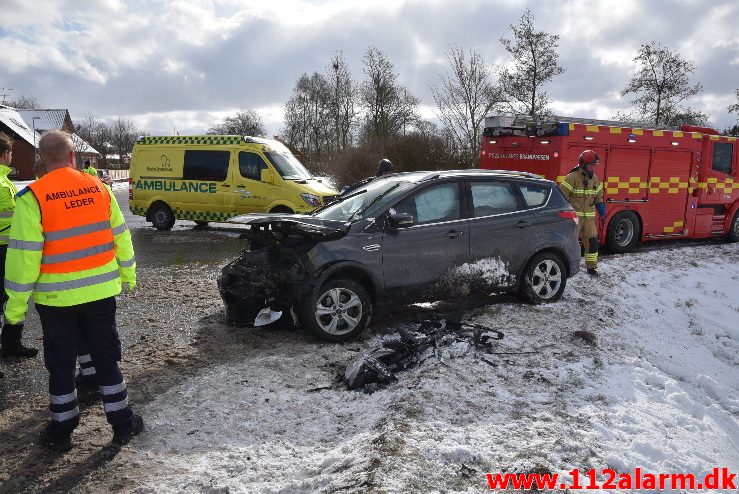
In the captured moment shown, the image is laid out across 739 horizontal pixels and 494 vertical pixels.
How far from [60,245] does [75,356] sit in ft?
2.32

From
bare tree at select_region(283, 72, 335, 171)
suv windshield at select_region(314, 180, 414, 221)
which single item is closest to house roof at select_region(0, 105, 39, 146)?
bare tree at select_region(283, 72, 335, 171)

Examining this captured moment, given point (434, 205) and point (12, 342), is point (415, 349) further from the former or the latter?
point (12, 342)

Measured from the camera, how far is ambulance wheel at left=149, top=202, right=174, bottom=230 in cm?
1395

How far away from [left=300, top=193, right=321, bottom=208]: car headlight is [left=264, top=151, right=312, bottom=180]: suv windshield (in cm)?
71

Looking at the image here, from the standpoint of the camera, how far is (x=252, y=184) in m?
12.5

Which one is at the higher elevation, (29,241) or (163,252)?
(29,241)

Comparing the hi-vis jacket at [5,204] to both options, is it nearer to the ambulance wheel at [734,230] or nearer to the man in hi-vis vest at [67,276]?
the man in hi-vis vest at [67,276]

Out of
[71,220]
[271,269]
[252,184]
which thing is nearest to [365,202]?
[271,269]

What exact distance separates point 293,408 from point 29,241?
2031mm

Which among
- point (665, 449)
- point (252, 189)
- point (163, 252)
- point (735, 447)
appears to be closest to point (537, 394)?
point (665, 449)

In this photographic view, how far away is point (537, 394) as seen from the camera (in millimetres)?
4297

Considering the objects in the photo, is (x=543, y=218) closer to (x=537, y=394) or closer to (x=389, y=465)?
(x=537, y=394)

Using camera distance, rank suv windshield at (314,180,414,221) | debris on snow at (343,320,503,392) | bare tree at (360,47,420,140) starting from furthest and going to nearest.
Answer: bare tree at (360,47,420,140)
suv windshield at (314,180,414,221)
debris on snow at (343,320,503,392)

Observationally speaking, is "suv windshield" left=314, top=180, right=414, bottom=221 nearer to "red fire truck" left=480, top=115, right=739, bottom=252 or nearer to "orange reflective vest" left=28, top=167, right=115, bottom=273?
"orange reflective vest" left=28, top=167, right=115, bottom=273
